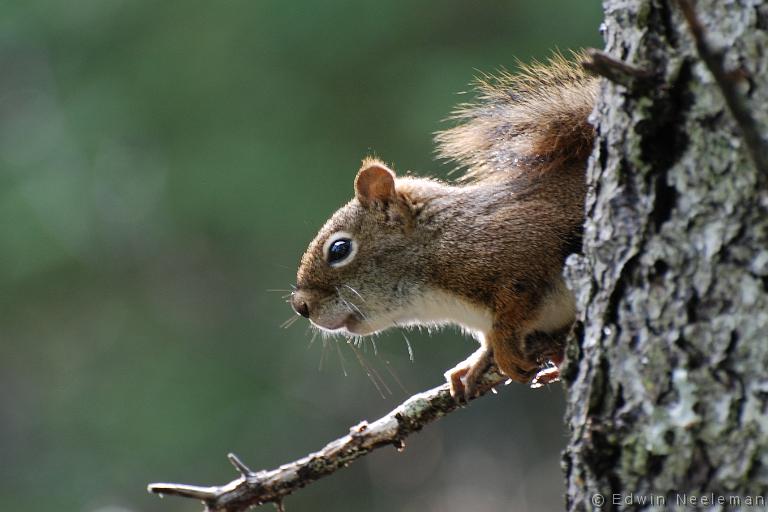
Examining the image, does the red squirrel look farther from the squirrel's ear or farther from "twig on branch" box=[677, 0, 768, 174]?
"twig on branch" box=[677, 0, 768, 174]

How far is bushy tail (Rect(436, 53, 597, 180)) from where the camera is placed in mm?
2244

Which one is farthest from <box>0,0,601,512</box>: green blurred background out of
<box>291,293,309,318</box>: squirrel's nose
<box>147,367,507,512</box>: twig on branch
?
A: <box>147,367,507,512</box>: twig on branch

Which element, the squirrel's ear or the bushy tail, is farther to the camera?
the squirrel's ear

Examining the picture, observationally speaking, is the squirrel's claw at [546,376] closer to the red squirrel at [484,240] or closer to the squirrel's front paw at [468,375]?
the red squirrel at [484,240]

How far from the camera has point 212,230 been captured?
7172 millimetres

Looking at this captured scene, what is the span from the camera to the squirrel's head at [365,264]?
97.5 inches

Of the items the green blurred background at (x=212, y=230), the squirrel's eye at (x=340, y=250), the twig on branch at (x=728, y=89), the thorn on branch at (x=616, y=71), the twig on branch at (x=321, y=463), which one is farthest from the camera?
the green blurred background at (x=212, y=230)

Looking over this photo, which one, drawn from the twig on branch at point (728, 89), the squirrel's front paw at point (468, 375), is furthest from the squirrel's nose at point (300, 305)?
the twig on branch at point (728, 89)

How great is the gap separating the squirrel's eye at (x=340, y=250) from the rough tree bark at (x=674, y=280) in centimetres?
114

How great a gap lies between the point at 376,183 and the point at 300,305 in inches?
14.5

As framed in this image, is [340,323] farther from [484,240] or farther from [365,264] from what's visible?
[484,240]

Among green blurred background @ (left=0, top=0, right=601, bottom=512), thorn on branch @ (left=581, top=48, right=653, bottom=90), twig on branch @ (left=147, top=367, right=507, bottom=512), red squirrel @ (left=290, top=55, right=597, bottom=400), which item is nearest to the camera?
thorn on branch @ (left=581, top=48, right=653, bottom=90)

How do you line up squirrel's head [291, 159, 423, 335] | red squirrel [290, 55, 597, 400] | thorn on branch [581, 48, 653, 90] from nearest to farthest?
thorn on branch [581, 48, 653, 90] → red squirrel [290, 55, 597, 400] → squirrel's head [291, 159, 423, 335]

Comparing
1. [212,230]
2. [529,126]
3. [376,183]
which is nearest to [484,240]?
[529,126]
